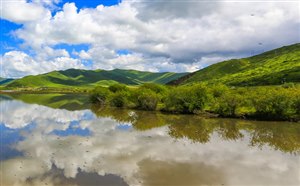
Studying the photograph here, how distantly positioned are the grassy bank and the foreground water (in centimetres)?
1163

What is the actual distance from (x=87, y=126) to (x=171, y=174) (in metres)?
44.4

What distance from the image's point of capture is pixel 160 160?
42.6 metres

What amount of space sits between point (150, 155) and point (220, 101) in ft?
186

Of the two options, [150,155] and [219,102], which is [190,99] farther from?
[150,155]

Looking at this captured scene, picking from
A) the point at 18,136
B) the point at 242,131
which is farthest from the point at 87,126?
the point at 242,131

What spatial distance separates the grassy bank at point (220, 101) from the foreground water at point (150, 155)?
38.2 ft

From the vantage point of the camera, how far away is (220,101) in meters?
97.1

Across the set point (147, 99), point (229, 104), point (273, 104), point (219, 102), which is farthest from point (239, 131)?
point (147, 99)

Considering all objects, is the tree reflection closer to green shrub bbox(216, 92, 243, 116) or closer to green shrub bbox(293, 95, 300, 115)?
green shrub bbox(216, 92, 243, 116)

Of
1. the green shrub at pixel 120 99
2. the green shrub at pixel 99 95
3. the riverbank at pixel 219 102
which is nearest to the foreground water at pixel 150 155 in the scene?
the riverbank at pixel 219 102

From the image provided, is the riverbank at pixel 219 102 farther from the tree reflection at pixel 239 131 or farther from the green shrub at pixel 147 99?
the tree reflection at pixel 239 131

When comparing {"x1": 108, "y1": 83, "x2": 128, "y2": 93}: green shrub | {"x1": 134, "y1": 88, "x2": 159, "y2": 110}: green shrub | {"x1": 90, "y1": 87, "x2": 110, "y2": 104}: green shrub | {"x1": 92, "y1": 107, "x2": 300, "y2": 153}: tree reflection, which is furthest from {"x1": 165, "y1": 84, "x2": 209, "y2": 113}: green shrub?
{"x1": 90, "y1": 87, "x2": 110, "y2": 104}: green shrub

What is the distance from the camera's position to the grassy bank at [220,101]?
84812mm

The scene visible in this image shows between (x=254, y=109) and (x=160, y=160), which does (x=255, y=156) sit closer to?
(x=160, y=160)
